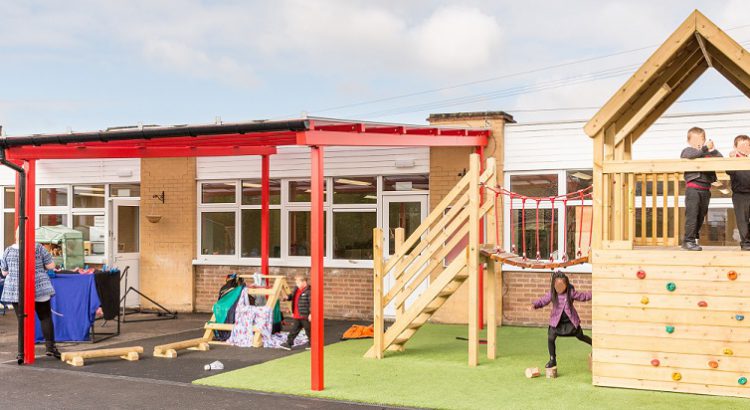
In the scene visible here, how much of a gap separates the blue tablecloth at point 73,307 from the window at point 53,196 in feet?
20.2

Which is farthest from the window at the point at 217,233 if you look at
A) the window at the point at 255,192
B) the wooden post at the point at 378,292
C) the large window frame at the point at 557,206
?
the wooden post at the point at 378,292

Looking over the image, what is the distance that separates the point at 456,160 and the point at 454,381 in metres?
5.87

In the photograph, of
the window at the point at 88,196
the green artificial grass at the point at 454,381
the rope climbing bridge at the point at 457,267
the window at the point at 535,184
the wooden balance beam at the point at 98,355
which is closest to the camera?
the green artificial grass at the point at 454,381

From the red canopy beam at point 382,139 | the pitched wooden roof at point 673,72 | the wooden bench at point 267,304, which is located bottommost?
the wooden bench at point 267,304

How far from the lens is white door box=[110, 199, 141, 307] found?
17219 mm

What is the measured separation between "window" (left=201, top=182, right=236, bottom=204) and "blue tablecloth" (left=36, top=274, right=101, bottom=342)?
4.48m

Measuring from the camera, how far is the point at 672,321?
351 inches

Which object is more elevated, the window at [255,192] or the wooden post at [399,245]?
the window at [255,192]

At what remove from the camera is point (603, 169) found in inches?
364

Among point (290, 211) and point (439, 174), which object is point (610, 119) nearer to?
point (439, 174)

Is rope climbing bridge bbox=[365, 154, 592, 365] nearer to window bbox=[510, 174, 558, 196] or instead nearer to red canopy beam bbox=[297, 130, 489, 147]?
red canopy beam bbox=[297, 130, 489, 147]

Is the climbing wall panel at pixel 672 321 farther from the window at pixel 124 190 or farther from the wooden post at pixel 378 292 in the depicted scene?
the window at pixel 124 190

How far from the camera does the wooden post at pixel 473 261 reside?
1057cm

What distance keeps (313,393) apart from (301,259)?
738cm
